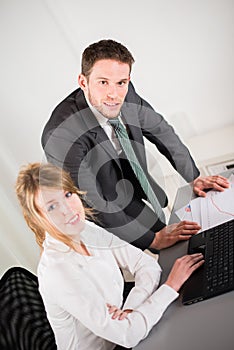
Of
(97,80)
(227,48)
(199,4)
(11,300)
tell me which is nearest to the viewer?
(11,300)

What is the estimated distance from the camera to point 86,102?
151cm

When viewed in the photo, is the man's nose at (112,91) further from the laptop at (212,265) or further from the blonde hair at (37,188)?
the laptop at (212,265)

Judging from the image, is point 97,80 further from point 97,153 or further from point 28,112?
point 28,112

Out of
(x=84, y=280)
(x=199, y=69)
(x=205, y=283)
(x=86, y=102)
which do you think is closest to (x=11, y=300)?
(x=84, y=280)

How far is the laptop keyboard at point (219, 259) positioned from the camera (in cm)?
106

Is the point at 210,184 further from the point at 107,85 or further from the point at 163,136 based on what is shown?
the point at 107,85

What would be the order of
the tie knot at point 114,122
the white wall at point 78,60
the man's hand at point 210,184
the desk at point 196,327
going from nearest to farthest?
the desk at point 196,327
the man's hand at point 210,184
the tie knot at point 114,122
the white wall at point 78,60

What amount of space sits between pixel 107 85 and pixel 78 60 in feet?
1.74

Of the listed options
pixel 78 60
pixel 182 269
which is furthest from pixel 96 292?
pixel 78 60

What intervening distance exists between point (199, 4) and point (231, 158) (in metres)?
0.63

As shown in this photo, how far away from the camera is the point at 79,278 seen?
1172mm

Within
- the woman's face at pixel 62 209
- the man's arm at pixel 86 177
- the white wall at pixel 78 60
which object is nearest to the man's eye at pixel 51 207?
the woman's face at pixel 62 209

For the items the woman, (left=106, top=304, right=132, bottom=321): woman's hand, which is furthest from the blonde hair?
(left=106, top=304, right=132, bottom=321): woman's hand

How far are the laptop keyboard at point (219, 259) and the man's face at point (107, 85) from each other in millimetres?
497
